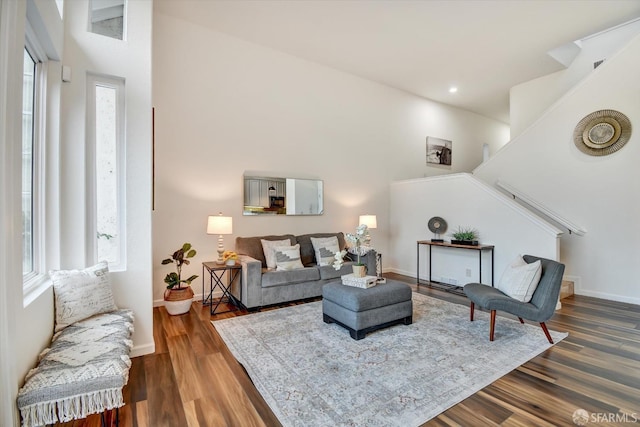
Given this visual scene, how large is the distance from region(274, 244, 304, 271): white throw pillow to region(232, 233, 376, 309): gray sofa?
0.34 feet

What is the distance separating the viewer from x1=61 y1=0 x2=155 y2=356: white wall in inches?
92.0

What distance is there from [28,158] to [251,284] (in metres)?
2.39

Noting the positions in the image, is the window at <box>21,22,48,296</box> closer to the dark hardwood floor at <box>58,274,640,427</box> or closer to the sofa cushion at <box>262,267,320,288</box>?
the dark hardwood floor at <box>58,274,640,427</box>

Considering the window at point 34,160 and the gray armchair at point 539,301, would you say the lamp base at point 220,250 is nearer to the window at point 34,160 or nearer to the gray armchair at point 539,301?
the window at point 34,160

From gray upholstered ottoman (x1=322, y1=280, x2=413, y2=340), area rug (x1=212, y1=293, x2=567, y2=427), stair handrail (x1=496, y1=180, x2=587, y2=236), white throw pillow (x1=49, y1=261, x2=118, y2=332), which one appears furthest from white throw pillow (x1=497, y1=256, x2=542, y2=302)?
white throw pillow (x1=49, y1=261, x2=118, y2=332)

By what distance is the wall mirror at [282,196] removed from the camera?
15.1ft

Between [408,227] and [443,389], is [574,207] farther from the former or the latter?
[443,389]

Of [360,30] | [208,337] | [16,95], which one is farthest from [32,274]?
[360,30]

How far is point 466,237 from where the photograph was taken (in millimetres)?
4797

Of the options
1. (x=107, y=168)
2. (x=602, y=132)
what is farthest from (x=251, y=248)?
(x=602, y=132)

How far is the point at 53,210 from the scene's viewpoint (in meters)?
2.24

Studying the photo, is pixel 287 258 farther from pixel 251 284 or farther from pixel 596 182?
pixel 596 182

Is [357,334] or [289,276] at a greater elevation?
[289,276]

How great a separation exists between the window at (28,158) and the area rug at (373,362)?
171cm
